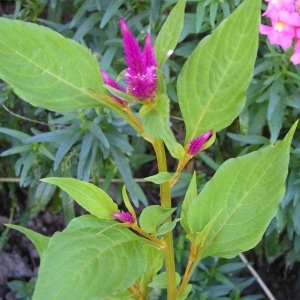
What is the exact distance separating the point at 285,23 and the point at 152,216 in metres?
0.56

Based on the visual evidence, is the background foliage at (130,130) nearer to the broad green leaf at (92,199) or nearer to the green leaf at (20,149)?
the green leaf at (20,149)

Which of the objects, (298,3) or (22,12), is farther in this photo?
(22,12)

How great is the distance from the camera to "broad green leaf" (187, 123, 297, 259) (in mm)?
844

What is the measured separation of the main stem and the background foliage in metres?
0.55

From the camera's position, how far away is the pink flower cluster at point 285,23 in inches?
47.9

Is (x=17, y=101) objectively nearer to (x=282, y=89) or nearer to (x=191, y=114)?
(x=282, y=89)

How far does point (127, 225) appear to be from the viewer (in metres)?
0.82

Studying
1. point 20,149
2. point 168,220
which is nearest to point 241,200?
point 168,220

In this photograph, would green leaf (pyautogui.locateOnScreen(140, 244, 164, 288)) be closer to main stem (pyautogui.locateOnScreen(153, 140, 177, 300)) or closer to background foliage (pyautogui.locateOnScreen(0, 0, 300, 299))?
main stem (pyautogui.locateOnScreen(153, 140, 177, 300))

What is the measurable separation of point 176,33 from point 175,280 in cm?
39

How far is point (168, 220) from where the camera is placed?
0.88m

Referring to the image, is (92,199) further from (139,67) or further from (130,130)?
(130,130)

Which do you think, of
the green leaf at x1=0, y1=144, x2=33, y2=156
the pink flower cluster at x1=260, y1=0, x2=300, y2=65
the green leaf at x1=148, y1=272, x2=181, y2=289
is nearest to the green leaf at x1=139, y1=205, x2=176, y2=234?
the green leaf at x1=148, y1=272, x2=181, y2=289

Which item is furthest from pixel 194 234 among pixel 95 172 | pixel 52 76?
pixel 95 172
